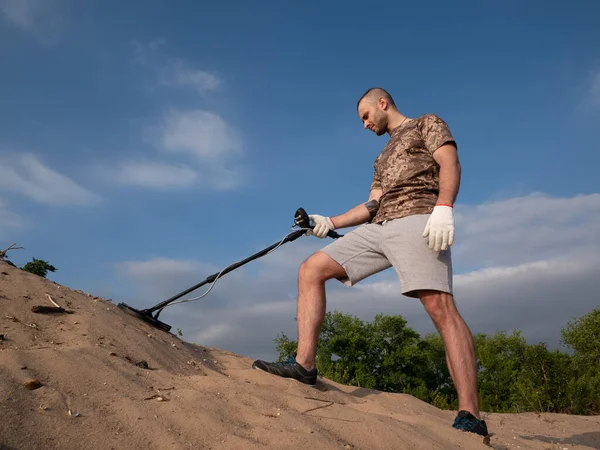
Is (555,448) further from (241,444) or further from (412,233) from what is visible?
(241,444)

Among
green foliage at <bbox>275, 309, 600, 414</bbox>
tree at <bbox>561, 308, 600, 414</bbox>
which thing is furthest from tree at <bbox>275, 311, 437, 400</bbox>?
tree at <bbox>561, 308, 600, 414</bbox>

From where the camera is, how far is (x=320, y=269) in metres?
4.09

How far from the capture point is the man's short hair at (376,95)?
4.36 meters

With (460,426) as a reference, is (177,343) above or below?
above

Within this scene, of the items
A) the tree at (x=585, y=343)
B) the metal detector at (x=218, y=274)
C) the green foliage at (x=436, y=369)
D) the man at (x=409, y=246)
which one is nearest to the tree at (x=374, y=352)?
the green foliage at (x=436, y=369)

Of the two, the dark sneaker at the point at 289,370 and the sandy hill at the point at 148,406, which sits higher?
the dark sneaker at the point at 289,370

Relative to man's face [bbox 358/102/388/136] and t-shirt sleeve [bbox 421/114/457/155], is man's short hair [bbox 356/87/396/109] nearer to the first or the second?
man's face [bbox 358/102/388/136]

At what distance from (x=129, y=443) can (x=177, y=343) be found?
10.5ft

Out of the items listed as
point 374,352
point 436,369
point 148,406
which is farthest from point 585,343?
point 148,406

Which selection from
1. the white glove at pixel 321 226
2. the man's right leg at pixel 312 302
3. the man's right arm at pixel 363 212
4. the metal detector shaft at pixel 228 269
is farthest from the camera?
the metal detector shaft at pixel 228 269

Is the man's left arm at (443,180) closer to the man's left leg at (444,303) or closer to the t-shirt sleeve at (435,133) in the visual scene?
the t-shirt sleeve at (435,133)

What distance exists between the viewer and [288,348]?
11539mm

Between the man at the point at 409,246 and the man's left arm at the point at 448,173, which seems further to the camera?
the man's left arm at the point at 448,173

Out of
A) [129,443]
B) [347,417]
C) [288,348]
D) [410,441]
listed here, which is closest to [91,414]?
[129,443]
